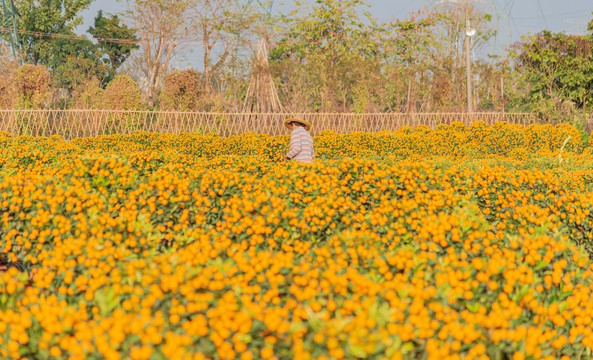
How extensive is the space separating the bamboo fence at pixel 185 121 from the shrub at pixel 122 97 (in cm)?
189

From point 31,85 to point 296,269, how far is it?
22.4 meters

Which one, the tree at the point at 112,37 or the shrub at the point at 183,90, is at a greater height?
the tree at the point at 112,37

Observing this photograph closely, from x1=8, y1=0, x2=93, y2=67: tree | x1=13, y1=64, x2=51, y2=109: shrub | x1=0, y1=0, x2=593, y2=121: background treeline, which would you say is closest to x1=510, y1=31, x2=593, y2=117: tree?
x1=0, y1=0, x2=593, y2=121: background treeline

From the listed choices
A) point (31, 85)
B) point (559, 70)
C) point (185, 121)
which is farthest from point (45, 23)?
point (559, 70)

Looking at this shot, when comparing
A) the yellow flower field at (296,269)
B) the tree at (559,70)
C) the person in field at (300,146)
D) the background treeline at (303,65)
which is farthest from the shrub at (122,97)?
the tree at (559,70)

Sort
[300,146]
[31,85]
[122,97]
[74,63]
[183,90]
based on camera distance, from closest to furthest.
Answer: [300,146]
[122,97]
[31,85]
[183,90]
[74,63]

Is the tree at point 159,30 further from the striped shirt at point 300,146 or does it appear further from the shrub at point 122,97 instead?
the striped shirt at point 300,146

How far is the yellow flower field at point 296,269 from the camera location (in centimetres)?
206

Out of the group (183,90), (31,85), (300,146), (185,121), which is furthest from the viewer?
(183,90)

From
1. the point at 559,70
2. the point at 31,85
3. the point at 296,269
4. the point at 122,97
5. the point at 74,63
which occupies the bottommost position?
the point at 296,269

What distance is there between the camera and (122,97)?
20406 millimetres

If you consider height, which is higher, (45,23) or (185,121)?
(45,23)

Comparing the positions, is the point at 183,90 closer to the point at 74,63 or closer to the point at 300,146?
the point at 300,146

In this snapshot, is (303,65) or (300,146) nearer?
(300,146)
